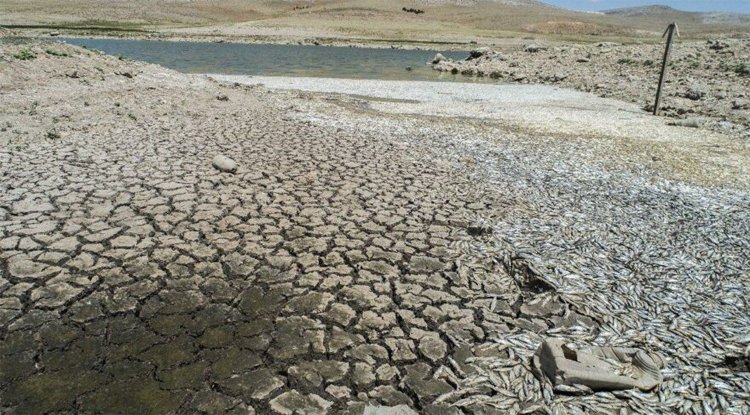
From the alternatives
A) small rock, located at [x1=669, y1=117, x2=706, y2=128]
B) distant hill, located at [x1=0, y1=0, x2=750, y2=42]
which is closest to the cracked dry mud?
small rock, located at [x1=669, y1=117, x2=706, y2=128]

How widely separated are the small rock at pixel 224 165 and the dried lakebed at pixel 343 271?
1.16ft

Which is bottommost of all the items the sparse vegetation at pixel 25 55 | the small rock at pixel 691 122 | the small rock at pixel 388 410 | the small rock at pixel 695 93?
the small rock at pixel 388 410

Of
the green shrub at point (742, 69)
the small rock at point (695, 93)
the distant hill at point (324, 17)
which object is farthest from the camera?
the distant hill at point (324, 17)

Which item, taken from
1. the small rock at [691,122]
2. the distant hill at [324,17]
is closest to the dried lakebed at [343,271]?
the small rock at [691,122]

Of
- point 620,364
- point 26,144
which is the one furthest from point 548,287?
point 26,144

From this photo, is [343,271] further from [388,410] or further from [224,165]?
[224,165]

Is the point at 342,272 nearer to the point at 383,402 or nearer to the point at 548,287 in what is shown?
the point at 383,402

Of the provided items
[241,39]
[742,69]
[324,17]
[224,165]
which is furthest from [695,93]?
[324,17]

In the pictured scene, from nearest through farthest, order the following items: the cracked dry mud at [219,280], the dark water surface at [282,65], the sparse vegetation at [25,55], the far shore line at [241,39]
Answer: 1. the cracked dry mud at [219,280]
2. the sparse vegetation at [25,55]
3. the dark water surface at [282,65]
4. the far shore line at [241,39]

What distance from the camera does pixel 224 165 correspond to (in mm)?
8570

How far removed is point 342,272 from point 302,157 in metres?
4.85

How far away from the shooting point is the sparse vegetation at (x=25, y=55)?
49.5ft

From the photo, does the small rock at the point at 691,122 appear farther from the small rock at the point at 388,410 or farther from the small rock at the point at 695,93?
the small rock at the point at 388,410

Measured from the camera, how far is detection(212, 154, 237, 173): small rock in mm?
8562
